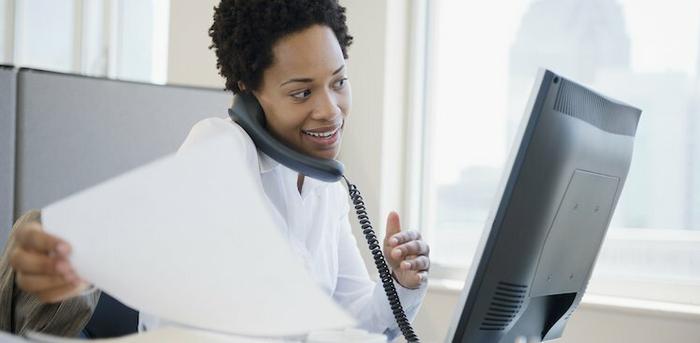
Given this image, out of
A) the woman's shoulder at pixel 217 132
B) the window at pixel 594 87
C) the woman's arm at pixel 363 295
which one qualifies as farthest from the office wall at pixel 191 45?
the woman's shoulder at pixel 217 132

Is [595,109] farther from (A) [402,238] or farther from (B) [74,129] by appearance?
(B) [74,129]

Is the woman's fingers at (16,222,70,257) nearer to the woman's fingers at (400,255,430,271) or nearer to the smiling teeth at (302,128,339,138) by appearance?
the woman's fingers at (400,255,430,271)

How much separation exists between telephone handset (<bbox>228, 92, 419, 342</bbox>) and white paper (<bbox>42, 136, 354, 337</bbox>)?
0.59 m

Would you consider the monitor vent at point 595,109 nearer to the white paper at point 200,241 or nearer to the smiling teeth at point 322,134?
the white paper at point 200,241

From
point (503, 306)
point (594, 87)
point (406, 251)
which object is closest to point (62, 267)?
point (503, 306)

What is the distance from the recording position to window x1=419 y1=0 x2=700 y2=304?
6.17 ft

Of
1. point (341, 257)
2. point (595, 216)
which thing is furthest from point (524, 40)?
point (595, 216)

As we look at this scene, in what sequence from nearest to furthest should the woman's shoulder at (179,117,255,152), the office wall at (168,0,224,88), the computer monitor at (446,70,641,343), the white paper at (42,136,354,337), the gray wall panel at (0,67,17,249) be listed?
the white paper at (42,136,354,337)
the computer monitor at (446,70,641,343)
the woman's shoulder at (179,117,255,152)
the gray wall panel at (0,67,17,249)
the office wall at (168,0,224,88)

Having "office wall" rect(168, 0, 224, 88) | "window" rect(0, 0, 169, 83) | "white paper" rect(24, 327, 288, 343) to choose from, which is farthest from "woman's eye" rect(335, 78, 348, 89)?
"window" rect(0, 0, 169, 83)

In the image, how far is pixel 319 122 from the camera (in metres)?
1.25

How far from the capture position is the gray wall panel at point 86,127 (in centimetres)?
177

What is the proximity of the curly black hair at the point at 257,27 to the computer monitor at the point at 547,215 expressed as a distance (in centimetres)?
52

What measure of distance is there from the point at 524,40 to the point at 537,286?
150 centimetres

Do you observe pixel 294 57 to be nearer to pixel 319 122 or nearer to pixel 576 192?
pixel 319 122
